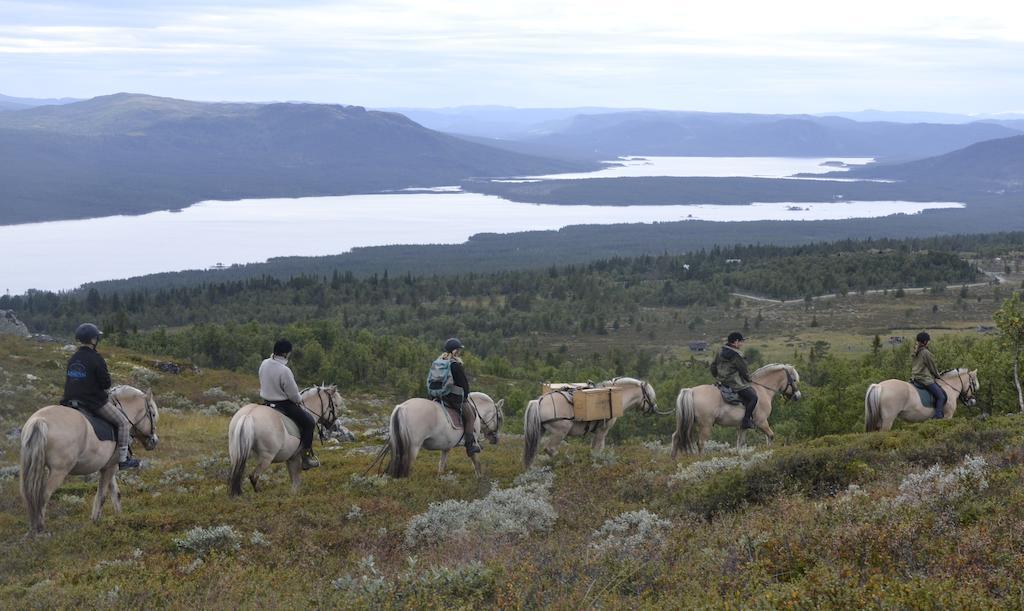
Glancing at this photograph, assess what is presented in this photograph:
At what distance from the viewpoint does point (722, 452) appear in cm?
1911

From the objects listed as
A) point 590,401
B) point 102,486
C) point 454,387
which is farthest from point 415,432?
point 102,486

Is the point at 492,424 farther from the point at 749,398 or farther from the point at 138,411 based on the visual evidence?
the point at 138,411

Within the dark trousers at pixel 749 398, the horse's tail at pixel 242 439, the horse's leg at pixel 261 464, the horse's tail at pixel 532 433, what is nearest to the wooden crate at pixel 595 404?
the horse's tail at pixel 532 433

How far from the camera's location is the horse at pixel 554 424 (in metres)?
18.5

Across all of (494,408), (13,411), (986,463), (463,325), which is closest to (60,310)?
(463,325)

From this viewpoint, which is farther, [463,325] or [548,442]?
[463,325]

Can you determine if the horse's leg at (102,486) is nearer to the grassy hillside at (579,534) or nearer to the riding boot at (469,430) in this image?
the grassy hillside at (579,534)

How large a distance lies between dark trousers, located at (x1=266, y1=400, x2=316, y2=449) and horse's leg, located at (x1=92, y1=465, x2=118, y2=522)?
276 cm

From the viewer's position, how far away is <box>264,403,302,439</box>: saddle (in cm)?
1633

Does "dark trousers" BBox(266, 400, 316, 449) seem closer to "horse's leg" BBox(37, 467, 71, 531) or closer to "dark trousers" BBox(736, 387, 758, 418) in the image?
"horse's leg" BBox(37, 467, 71, 531)

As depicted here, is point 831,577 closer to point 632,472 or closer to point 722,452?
point 632,472

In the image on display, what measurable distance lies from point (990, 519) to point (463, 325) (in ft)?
338

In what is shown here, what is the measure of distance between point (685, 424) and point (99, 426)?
11.2 m

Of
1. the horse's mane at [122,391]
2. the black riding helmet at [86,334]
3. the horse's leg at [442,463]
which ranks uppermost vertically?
the black riding helmet at [86,334]
